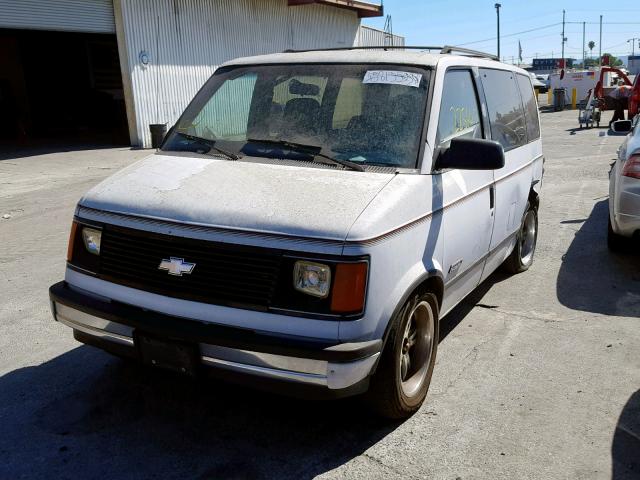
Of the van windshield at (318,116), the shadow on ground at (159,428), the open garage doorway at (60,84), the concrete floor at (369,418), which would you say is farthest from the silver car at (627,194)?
the open garage doorway at (60,84)

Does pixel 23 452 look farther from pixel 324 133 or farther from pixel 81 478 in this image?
pixel 324 133

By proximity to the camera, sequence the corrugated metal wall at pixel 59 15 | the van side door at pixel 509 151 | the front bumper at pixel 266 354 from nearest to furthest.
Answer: the front bumper at pixel 266 354 → the van side door at pixel 509 151 → the corrugated metal wall at pixel 59 15

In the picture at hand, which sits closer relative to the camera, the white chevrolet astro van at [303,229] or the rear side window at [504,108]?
the white chevrolet astro van at [303,229]

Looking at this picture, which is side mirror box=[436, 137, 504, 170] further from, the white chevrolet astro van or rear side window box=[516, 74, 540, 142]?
rear side window box=[516, 74, 540, 142]

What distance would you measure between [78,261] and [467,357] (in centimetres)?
262

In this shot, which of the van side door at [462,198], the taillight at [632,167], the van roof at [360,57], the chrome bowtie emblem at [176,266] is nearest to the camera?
the chrome bowtie emblem at [176,266]

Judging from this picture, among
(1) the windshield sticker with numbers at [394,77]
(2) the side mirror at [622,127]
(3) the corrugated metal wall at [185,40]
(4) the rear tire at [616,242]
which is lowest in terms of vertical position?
(4) the rear tire at [616,242]

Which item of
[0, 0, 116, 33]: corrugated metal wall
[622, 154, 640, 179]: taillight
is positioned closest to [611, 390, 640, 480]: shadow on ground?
[622, 154, 640, 179]: taillight

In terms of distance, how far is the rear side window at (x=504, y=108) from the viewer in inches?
186

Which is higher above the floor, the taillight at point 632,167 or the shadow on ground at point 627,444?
the taillight at point 632,167

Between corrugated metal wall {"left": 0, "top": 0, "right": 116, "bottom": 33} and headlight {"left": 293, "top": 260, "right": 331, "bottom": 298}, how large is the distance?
14.7m

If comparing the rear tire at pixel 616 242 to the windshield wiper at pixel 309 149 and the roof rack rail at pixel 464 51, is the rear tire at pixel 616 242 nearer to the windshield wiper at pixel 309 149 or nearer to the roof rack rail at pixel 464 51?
the roof rack rail at pixel 464 51

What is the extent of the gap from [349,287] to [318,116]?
1422 mm

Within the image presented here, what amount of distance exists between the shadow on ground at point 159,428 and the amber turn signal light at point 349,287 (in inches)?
33.3
